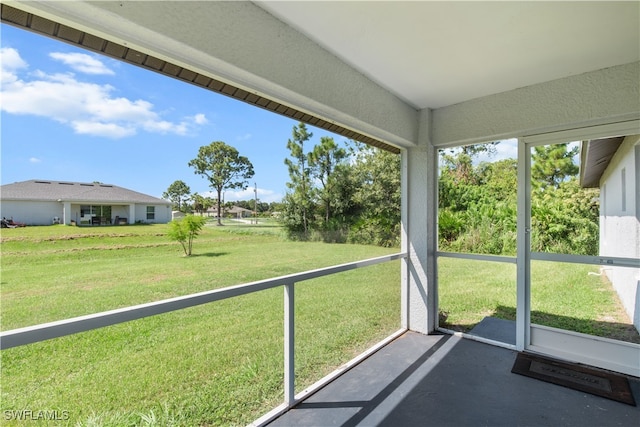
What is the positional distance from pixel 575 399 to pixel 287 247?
2.71 metres

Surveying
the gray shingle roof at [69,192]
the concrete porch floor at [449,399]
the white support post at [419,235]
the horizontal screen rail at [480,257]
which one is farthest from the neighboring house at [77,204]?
the horizontal screen rail at [480,257]

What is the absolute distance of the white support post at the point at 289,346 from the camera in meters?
2.45

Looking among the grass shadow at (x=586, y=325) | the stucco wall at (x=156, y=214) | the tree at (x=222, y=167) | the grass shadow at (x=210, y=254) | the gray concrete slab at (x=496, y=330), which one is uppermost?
the tree at (x=222, y=167)

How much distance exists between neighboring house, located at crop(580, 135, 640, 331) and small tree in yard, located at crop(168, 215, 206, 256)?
374cm

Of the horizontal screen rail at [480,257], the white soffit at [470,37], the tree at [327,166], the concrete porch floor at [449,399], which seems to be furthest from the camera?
the horizontal screen rail at [480,257]

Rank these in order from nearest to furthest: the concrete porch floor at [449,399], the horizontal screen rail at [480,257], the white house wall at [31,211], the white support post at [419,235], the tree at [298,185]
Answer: the white house wall at [31,211] → the concrete porch floor at [449,399] → the tree at [298,185] → the horizontal screen rail at [480,257] → the white support post at [419,235]

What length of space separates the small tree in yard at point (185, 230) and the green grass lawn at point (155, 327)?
5 centimetres

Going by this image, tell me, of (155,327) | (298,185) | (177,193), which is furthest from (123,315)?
(298,185)

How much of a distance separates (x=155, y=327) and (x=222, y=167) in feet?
3.58

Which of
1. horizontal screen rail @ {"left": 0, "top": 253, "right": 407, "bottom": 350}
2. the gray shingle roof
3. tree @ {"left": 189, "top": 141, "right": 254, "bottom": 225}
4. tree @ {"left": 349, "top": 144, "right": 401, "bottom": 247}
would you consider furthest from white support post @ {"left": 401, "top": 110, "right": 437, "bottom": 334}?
the gray shingle roof

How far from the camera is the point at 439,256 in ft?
13.0

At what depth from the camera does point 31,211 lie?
1.47 m

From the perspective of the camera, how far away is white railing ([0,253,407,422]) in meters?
1.30

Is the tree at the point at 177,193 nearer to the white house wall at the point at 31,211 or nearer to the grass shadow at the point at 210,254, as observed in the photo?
the grass shadow at the point at 210,254
